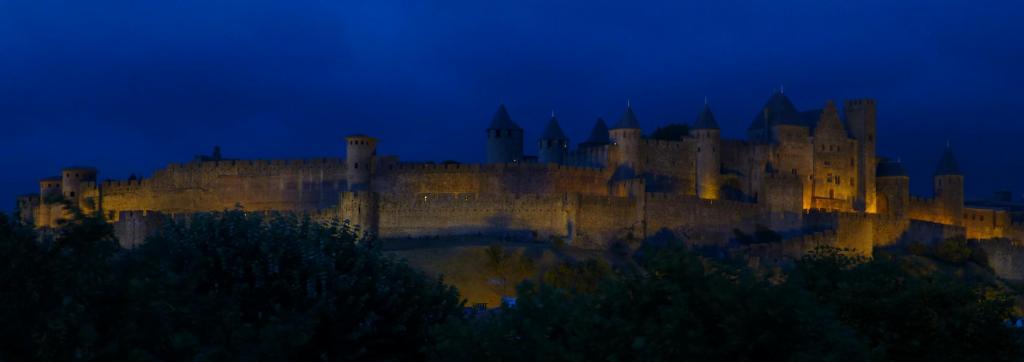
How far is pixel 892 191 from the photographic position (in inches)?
3285

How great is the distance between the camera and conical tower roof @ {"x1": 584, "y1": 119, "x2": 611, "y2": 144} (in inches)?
3246

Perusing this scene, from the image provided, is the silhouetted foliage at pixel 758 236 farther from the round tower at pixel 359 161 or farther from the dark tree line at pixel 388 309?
the dark tree line at pixel 388 309

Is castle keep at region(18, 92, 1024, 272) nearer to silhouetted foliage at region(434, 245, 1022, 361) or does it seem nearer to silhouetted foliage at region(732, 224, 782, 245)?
silhouetted foliage at region(732, 224, 782, 245)

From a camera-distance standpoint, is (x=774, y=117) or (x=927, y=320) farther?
(x=774, y=117)

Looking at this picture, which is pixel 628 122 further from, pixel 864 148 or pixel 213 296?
pixel 213 296

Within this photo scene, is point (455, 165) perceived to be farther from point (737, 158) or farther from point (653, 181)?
point (737, 158)

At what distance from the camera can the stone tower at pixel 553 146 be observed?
3199 inches

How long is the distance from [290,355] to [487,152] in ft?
185

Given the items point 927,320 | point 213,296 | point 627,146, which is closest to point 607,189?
point 627,146

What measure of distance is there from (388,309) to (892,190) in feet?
203

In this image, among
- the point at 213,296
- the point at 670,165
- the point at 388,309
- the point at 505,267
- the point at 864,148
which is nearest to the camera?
the point at 213,296

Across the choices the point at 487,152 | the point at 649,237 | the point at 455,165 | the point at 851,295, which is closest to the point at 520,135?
the point at 487,152

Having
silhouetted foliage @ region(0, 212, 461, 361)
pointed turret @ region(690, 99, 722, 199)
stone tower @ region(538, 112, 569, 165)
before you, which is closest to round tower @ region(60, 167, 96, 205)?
stone tower @ region(538, 112, 569, 165)

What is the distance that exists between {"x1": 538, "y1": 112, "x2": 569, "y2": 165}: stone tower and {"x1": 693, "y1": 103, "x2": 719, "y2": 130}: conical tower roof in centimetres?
783
